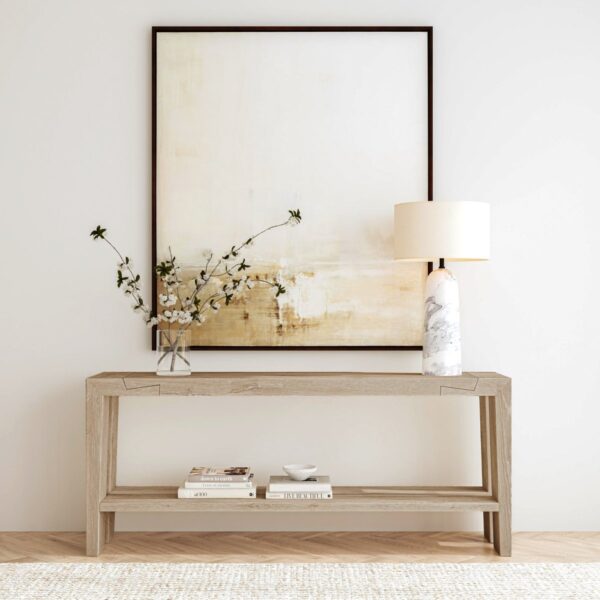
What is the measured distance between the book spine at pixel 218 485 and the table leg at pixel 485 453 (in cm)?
101

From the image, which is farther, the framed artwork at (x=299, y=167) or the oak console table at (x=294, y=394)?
the framed artwork at (x=299, y=167)

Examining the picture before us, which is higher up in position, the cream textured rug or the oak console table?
the oak console table

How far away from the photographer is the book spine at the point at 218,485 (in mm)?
3133

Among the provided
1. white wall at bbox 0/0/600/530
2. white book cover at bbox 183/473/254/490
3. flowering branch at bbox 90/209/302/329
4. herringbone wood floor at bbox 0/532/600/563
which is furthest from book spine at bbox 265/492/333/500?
flowering branch at bbox 90/209/302/329

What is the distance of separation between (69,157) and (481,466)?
7.59 ft

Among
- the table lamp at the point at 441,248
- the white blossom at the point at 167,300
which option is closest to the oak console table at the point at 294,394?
the table lamp at the point at 441,248

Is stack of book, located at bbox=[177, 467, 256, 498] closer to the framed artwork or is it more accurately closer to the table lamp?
the framed artwork

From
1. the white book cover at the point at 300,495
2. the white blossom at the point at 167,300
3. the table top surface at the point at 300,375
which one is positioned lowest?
the white book cover at the point at 300,495

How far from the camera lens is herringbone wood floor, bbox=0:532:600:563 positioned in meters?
3.09

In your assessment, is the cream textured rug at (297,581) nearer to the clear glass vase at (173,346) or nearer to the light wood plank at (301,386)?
the light wood plank at (301,386)

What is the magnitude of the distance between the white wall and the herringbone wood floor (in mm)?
91

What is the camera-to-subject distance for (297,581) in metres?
2.79

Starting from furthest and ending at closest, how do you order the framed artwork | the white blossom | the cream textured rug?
the framed artwork → the white blossom → the cream textured rug

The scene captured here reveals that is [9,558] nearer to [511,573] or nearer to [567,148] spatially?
[511,573]
